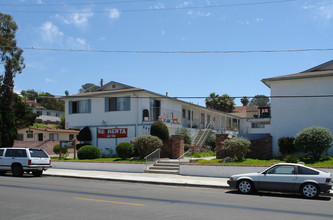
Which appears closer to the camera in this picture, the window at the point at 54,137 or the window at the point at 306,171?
the window at the point at 306,171

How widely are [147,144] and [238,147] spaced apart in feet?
21.1

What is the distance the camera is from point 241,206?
1042cm

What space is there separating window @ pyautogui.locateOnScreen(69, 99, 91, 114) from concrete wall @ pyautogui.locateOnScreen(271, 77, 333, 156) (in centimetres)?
1641

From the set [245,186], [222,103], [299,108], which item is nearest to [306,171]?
[245,186]

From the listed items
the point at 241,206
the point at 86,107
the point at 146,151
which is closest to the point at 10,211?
the point at 241,206

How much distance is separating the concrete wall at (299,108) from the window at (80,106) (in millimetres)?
16408

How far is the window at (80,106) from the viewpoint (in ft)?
103

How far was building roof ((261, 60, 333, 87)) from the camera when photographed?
2259 cm

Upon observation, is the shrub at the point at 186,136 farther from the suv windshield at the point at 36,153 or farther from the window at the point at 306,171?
the window at the point at 306,171

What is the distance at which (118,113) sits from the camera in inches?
1152

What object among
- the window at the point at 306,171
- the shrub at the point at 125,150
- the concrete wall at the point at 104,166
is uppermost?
the shrub at the point at 125,150

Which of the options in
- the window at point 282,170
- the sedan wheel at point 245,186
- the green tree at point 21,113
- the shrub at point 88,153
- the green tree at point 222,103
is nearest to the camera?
the window at point 282,170

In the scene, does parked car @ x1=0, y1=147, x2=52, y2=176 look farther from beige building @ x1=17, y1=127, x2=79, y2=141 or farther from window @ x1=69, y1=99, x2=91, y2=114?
beige building @ x1=17, y1=127, x2=79, y2=141

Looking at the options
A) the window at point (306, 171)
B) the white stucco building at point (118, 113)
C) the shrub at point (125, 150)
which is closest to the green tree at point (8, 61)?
the white stucco building at point (118, 113)
